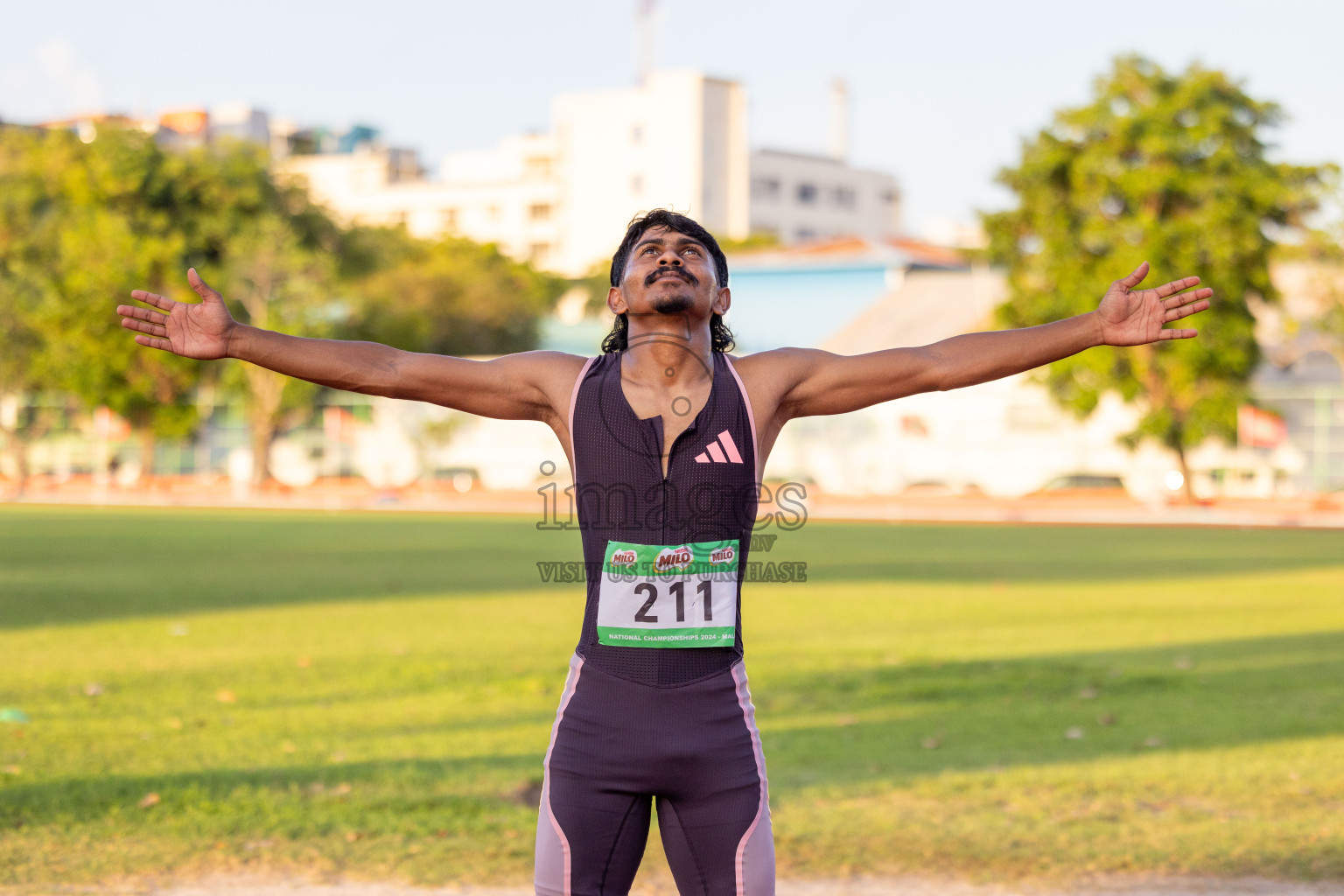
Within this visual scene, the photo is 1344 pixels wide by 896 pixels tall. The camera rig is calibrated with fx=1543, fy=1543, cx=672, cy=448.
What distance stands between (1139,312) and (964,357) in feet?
1.69

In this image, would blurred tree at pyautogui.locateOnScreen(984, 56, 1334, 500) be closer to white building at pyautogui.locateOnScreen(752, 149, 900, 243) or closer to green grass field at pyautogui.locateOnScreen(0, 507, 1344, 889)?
green grass field at pyautogui.locateOnScreen(0, 507, 1344, 889)

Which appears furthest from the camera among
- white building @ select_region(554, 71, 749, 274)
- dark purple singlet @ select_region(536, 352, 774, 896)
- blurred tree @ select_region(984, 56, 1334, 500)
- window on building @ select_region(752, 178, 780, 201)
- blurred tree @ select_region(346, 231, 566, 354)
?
window on building @ select_region(752, 178, 780, 201)

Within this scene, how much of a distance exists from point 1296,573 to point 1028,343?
64.2 ft

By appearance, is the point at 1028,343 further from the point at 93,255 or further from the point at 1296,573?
the point at 93,255

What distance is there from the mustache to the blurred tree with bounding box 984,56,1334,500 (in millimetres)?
39143

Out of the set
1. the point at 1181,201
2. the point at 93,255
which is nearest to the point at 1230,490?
the point at 1181,201

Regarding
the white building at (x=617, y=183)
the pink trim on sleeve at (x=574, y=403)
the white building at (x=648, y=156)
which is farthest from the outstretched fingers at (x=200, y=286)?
the white building at (x=648, y=156)

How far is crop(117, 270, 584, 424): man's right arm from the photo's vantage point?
3.98 m

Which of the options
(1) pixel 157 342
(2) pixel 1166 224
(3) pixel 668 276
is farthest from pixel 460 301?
(3) pixel 668 276

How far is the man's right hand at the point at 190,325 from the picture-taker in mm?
4098

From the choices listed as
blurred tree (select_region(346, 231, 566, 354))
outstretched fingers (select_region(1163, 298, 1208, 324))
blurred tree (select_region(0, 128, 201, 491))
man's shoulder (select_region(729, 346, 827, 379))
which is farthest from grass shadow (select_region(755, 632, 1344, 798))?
blurred tree (select_region(346, 231, 566, 354))

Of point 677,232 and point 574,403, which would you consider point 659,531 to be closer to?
point 574,403

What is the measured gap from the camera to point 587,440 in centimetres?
379

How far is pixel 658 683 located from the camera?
3.69m
